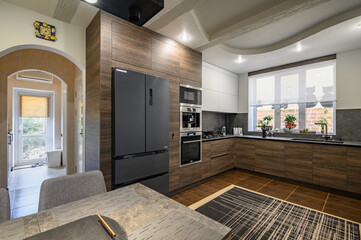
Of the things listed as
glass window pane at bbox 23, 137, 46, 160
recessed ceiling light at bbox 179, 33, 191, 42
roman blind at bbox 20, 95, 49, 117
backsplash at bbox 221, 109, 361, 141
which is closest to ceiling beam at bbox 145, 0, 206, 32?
recessed ceiling light at bbox 179, 33, 191, 42

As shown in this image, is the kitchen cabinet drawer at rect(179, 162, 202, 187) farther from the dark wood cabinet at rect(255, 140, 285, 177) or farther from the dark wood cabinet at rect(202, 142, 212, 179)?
the dark wood cabinet at rect(255, 140, 285, 177)

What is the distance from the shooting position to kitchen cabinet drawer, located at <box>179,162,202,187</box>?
285 centimetres

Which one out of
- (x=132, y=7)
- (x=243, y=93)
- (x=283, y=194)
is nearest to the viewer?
(x=132, y=7)

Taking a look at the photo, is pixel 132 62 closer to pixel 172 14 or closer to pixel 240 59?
pixel 172 14

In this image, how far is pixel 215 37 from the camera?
2.75 meters

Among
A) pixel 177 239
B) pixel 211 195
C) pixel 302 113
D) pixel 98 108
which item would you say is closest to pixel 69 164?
pixel 98 108

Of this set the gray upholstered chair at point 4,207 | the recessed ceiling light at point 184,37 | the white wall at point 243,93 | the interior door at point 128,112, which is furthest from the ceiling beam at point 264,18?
the gray upholstered chair at point 4,207

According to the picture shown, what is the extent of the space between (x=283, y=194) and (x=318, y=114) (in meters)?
1.97

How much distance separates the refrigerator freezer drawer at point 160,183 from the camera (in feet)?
7.64

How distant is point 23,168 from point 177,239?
5779mm

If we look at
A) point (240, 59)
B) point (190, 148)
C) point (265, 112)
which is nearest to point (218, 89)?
point (240, 59)

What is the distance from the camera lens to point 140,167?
2.23 m

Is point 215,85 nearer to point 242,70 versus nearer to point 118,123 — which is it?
point 242,70

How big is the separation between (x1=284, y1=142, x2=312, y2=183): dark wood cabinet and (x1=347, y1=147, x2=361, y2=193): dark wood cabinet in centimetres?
50
